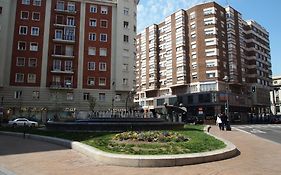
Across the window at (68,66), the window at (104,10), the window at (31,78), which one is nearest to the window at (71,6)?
the window at (104,10)

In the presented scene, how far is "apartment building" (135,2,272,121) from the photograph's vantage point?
59.8 meters

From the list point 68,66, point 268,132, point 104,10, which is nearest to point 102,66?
point 68,66

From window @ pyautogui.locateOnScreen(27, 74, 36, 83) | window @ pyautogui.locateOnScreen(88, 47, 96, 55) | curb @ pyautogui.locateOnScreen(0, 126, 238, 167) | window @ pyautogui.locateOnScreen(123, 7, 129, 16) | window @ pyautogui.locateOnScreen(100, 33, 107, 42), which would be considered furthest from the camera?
window @ pyautogui.locateOnScreen(123, 7, 129, 16)

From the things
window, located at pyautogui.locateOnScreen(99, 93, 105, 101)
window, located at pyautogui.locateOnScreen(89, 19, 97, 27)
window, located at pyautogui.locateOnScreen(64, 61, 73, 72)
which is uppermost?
→ window, located at pyautogui.locateOnScreen(89, 19, 97, 27)

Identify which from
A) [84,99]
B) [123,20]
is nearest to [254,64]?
[123,20]

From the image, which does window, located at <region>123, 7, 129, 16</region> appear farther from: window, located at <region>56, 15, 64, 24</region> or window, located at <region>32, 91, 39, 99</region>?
window, located at <region>32, 91, 39, 99</region>

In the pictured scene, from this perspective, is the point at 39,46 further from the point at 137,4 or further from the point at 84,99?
the point at 137,4

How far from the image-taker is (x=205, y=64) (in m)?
60.9

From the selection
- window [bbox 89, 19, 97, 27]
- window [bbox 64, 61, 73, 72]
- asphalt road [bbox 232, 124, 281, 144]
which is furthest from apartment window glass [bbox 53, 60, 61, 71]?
asphalt road [bbox 232, 124, 281, 144]

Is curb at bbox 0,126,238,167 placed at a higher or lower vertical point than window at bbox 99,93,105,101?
lower

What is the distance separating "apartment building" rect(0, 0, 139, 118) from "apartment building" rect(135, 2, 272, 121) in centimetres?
1672

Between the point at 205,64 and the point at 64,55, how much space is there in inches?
1151

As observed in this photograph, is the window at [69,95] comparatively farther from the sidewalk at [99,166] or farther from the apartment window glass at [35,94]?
the sidewalk at [99,166]

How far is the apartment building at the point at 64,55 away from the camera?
149 feet
